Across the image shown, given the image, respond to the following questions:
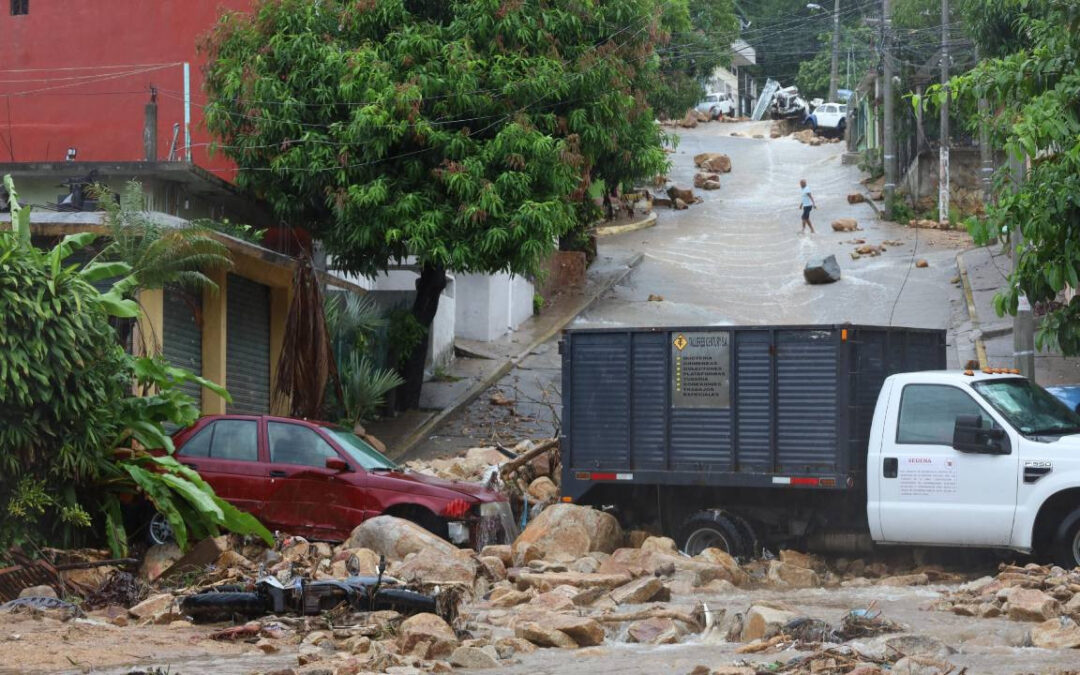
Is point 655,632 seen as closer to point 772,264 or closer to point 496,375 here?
point 496,375

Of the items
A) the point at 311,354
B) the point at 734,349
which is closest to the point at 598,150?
the point at 311,354

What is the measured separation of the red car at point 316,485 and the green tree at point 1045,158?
5339 mm

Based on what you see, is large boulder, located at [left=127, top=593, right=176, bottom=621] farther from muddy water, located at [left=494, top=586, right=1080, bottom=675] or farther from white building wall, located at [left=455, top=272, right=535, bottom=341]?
white building wall, located at [left=455, top=272, right=535, bottom=341]

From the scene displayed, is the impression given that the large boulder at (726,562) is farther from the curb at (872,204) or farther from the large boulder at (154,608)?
the curb at (872,204)

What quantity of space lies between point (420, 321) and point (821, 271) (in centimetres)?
1260

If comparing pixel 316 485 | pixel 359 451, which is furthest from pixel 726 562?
pixel 316 485

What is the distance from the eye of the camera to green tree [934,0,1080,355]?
12195 millimetres

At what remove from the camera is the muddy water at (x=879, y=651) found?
8094 millimetres

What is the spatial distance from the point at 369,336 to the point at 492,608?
12.6m

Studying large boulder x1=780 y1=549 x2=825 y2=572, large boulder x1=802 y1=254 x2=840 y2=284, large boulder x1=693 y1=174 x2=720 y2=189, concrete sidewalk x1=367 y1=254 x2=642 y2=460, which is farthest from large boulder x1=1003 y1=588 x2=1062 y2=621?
large boulder x1=693 y1=174 x2=720 y2=189

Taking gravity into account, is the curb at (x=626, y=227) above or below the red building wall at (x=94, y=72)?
below

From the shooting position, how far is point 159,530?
1333 centimetres

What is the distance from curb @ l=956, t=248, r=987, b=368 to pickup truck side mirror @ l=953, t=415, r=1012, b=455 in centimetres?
1170

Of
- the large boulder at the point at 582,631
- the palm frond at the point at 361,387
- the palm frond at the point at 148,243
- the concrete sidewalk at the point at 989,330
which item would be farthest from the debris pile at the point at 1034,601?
the palm frond at the point at 361,387
